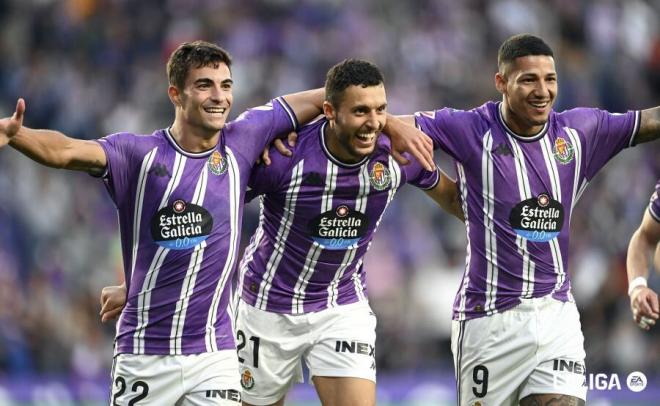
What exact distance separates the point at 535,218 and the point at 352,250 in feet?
3.47

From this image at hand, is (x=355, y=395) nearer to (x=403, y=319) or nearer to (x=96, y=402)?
(x=96, y=402)

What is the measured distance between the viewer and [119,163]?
690 centimetres

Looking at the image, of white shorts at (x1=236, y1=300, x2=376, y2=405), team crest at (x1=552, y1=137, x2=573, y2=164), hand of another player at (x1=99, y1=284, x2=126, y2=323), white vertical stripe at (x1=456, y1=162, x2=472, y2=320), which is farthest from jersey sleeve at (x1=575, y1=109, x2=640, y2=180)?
hand of another player at (x1=99, y1=284, x2=126, y2=323)

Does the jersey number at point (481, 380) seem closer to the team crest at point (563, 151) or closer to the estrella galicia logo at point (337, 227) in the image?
the estrella galicia logo at point (337, 227)

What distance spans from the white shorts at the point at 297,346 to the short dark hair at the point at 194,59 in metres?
1.51

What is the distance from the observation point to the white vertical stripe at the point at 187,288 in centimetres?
697

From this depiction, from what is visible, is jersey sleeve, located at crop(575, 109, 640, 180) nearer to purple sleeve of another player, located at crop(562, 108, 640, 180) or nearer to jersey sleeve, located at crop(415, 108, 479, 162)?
purple sleeve of another player, located at crop(562, 108, 640, 180)

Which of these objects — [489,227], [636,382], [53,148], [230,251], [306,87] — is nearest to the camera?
[53,148]

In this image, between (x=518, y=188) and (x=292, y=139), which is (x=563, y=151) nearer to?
(x=518, y=188)

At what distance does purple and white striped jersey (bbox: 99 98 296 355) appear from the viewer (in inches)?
274

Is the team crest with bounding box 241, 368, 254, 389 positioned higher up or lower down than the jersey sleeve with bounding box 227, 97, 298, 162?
lower down

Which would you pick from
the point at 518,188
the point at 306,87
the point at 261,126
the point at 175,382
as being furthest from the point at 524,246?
the point at 306,87

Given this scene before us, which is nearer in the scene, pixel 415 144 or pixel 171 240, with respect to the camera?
pixel 171 240

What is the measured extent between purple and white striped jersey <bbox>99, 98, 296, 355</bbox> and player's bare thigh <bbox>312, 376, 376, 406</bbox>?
75 centimetres
